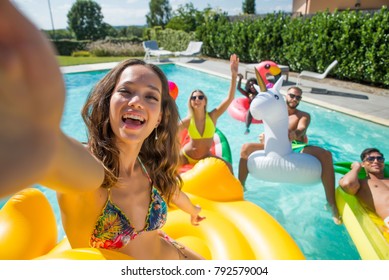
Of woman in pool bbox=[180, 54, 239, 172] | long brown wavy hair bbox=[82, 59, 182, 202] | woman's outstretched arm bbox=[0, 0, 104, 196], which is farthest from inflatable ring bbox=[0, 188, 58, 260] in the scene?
woman in pool bbox=[180, 54, 239, 172]

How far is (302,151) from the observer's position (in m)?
3.31

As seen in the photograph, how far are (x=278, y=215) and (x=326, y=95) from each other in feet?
16.4

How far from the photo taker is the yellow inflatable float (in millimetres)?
1824

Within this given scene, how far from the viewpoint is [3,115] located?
310mm

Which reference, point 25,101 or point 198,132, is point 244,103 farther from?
point 25,101

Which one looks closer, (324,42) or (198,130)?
(198,130)

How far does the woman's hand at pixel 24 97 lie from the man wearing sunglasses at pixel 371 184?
3007 millimetres

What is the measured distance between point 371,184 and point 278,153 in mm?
897

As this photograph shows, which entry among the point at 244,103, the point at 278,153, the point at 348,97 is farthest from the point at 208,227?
the point at 348,97

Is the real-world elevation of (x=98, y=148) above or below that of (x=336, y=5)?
below

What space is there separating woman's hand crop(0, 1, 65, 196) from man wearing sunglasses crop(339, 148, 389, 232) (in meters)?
3.01

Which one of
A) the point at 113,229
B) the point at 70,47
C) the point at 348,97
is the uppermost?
the point at 70,47

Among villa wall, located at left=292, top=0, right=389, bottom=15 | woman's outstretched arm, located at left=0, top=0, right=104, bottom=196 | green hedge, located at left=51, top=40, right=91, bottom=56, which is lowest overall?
green hedge, located at left=51, top=40, right=91, bottom=56

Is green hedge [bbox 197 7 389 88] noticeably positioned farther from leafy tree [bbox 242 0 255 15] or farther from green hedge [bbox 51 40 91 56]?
leafy tree [bbox 242 0 255 15]
